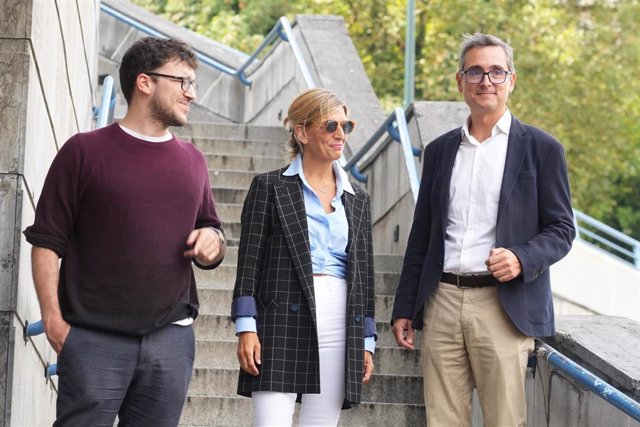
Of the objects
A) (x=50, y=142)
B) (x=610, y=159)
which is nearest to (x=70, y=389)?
(x=50, y=142)

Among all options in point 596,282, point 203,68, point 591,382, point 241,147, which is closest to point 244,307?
point 591,382

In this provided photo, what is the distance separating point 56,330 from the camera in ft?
12.5

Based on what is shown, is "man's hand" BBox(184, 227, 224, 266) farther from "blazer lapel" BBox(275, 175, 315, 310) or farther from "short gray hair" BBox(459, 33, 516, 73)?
"short gray hair" BBox(459, 33, 516, 73)

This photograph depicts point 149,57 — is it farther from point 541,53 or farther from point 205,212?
point 541,53

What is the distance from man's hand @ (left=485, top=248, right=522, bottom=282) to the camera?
4.43 meters

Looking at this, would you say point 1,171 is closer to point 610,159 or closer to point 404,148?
point 404,148

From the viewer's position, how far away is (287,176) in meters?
4.69

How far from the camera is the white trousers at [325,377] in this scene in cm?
448

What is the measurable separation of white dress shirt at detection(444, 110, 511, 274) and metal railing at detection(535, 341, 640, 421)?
16.3 inches

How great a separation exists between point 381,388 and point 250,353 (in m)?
2.87

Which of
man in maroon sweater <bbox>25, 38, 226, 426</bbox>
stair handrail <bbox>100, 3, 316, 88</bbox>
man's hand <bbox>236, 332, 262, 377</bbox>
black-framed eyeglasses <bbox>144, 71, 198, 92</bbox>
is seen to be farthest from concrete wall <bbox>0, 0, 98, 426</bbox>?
stair handrail <bbox>100, 3, 316, 88</bbox>

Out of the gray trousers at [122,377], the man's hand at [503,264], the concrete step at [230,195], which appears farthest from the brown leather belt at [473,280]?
the concrete step at [230,195]

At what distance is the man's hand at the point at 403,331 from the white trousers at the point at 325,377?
0.35 meters

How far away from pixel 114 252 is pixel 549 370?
2081 millimetres
